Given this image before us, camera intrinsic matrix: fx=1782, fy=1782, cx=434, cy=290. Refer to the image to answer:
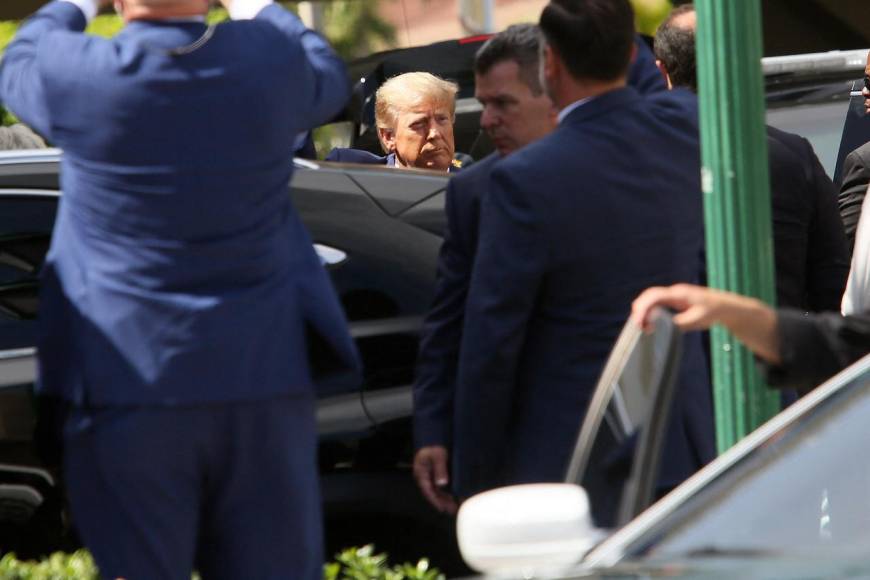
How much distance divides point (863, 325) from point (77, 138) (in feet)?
4.89

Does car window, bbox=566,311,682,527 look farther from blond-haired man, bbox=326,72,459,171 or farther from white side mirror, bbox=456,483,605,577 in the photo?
blond-haired man, bbox=326,72,459,171

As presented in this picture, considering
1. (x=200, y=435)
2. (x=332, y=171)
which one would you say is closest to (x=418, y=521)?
(x=332, y=171)

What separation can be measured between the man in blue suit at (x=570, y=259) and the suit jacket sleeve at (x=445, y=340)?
6.0 inches

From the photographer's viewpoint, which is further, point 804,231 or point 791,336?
point 804,231

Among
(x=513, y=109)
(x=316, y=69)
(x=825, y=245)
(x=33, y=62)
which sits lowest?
(x=825, y=245)

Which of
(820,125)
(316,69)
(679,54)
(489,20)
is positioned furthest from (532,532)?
(489,20)

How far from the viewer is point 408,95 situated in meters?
6.02

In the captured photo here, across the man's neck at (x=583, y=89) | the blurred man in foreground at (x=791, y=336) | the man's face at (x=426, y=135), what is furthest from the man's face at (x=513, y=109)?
the man's face at (x=426, y=135)

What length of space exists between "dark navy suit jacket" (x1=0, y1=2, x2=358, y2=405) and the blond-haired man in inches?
99.5

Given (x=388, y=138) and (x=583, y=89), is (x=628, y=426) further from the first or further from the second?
(x=388, y=138)

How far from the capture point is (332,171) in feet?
16.9

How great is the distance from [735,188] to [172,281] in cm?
121

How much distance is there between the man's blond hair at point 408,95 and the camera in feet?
19.7

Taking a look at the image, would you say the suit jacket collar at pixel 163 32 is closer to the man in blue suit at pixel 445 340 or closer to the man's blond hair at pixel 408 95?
the man in blue suit at pixel 445 340
